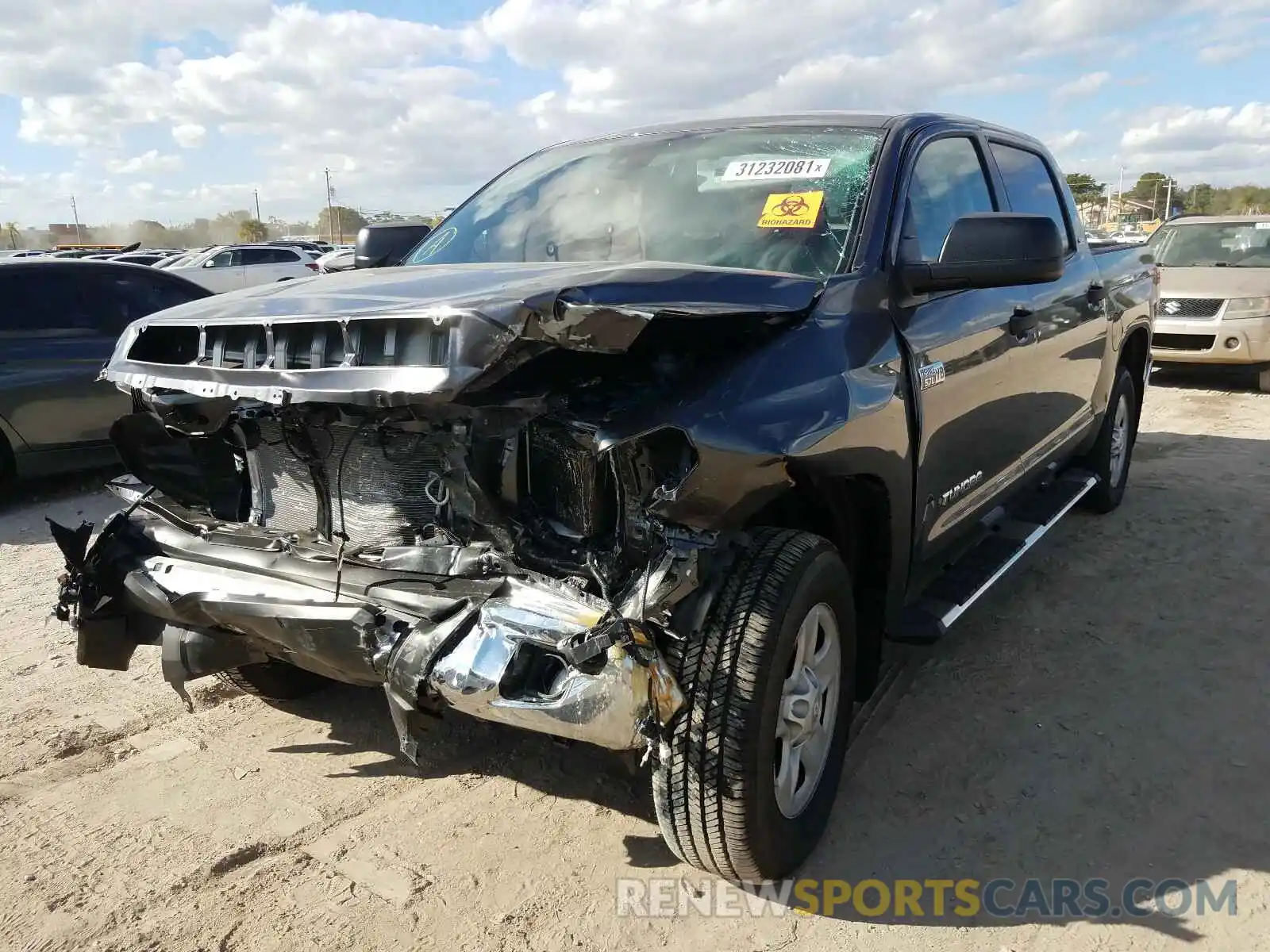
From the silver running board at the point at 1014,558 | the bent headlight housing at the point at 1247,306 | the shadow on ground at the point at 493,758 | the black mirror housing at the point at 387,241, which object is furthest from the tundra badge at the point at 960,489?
the bent headlight housing at the point at 1247,306

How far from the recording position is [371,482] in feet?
8.60

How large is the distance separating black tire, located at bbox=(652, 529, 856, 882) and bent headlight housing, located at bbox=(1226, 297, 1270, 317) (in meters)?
9.42

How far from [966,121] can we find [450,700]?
3.02 metres

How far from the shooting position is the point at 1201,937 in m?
2.32

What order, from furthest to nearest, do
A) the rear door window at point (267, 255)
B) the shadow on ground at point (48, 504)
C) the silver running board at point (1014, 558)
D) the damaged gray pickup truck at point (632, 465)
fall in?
1. the rear door window at point (267, 255)
2. the shadow on ground at point (48, 504)
3. the silver running board at point (1014, 558)
4. the damaged gray pickup truck at point (632, 465)

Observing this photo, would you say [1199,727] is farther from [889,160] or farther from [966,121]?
[966,121]

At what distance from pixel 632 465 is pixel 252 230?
2460 inches

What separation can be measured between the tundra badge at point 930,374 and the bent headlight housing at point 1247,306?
855 centimetres

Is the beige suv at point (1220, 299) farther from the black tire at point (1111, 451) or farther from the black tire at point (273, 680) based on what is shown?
the black tire at point (273, 680)

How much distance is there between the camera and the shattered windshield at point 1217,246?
10.7 meters

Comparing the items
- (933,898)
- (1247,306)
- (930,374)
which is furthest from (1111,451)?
(1247,306)

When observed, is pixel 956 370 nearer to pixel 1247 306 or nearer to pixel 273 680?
pixel 273 680

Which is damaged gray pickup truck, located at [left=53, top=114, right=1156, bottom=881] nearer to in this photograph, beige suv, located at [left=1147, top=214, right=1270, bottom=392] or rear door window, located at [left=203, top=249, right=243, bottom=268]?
beige suv, located at [left=1147, top=214, right=1270, bottom=392]

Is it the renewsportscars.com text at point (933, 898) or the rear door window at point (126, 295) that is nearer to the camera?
the renewsportscars.com text at point (933, 898)
